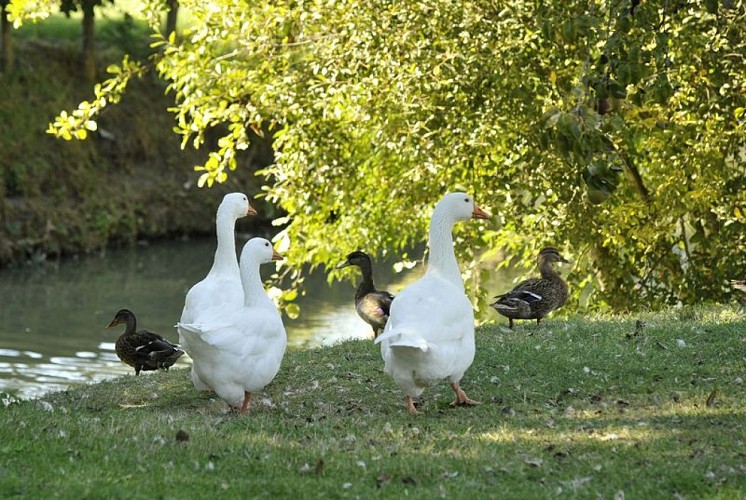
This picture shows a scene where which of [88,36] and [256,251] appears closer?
[256,251]

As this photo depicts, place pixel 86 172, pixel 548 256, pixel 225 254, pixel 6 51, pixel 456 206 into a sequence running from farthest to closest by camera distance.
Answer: pixel 86 172, pixel 6 51, pixel 548 256, pixel 225 254, pixel 456 206

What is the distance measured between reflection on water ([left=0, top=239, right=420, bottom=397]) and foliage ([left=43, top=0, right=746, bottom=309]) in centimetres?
342

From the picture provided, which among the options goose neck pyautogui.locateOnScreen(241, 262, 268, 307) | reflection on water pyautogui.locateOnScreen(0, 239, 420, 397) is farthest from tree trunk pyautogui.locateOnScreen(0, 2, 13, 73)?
goose neck pyautogui.locateOnScreen(241, 262, 268, 307)

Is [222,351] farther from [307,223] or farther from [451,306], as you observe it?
[307,223]

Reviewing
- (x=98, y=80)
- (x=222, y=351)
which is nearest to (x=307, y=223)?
(x=222, y=351)

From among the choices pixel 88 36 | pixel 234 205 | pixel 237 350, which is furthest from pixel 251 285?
pixel 88 36

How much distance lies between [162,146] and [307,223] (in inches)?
904

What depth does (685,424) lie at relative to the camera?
31.6 feet

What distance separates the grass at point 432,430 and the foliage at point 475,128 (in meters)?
4.21

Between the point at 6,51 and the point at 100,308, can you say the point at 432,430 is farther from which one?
the point at 6,51

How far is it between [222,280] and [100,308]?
16.5 metres

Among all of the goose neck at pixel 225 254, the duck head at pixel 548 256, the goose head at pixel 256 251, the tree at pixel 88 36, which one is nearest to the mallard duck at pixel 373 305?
the duck head at pixel 548 256

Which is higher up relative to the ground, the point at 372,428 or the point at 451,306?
the point at 451,306

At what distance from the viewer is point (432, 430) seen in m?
9.66
